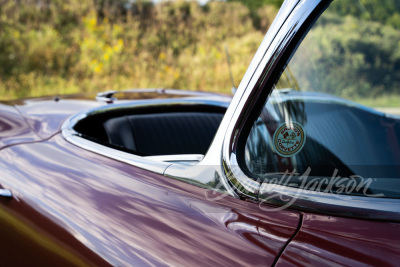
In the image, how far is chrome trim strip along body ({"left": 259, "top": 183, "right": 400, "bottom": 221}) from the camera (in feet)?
3.45

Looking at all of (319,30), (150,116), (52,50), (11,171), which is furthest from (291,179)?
(52,50)

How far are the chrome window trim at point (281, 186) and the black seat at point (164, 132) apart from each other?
3.41 feet

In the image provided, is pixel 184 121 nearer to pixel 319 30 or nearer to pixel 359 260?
pixel 319 30

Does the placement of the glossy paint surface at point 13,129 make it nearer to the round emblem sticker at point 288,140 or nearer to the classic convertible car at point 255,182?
the classic convertible car at point 255,182

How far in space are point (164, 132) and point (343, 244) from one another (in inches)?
62.3

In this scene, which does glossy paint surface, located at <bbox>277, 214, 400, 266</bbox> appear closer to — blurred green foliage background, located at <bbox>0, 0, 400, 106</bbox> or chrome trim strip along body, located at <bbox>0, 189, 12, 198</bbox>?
blurred green foliage background, located at <bbox>0, 0, 400, 106</bbox>

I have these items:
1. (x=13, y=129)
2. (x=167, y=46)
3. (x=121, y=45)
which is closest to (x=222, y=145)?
(x=13, y=129)

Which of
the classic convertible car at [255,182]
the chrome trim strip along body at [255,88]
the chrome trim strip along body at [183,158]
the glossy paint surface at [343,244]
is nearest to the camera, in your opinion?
the glossy paint surface at [343,244]

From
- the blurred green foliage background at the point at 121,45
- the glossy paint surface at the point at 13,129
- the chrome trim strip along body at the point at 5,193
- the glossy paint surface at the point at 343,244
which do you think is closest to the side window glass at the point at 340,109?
the glossy paint surface at the point at 343,244

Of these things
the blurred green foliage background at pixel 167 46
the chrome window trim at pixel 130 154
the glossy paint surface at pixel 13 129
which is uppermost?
the blurred green foliage background at pixel 167 46

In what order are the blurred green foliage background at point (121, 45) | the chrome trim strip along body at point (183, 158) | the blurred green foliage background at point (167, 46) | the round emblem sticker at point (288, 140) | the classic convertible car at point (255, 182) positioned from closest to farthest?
the classic convertible car at point (255, 182) → the round emblem sticker at point (288, 140) → the chrome trim strip along body at point (183, 158) → the blurred green foliage background at point (167, 46) → the blurred green foliage background at point (121, 45)

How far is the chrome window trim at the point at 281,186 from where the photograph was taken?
1072mm

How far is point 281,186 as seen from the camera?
48.0 inches

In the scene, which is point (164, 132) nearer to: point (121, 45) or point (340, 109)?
point (340, 109)
